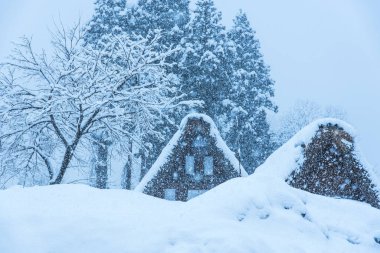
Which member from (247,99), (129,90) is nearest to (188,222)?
(129,90)

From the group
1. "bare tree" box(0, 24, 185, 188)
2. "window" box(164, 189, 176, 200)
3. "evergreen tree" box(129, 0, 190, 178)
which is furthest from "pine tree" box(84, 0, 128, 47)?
"window" box(164, 189, 176, 200)

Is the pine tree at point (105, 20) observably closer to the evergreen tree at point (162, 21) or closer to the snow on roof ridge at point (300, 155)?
the evergreen tree at point (162, 21)

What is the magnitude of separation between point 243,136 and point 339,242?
76.0 feet

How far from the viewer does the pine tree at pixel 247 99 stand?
30.0m

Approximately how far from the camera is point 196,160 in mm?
18031

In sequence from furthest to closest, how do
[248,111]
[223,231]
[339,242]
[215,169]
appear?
[248,111] < [215,169] < [339,242] < [223,231]

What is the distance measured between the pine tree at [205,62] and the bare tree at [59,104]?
33.6 ft

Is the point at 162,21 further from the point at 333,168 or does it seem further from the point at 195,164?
the point at 333,168

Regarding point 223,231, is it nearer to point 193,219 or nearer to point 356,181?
point 193,219

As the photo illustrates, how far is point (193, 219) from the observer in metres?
6.23

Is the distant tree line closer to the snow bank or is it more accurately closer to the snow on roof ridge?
the snow on roof ridge

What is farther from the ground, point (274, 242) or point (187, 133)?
point (187, 133)

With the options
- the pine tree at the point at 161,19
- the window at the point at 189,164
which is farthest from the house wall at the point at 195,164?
the pine tree at the point at 161,19

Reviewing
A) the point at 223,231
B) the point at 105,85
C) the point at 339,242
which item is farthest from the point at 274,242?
the point at 105,85
